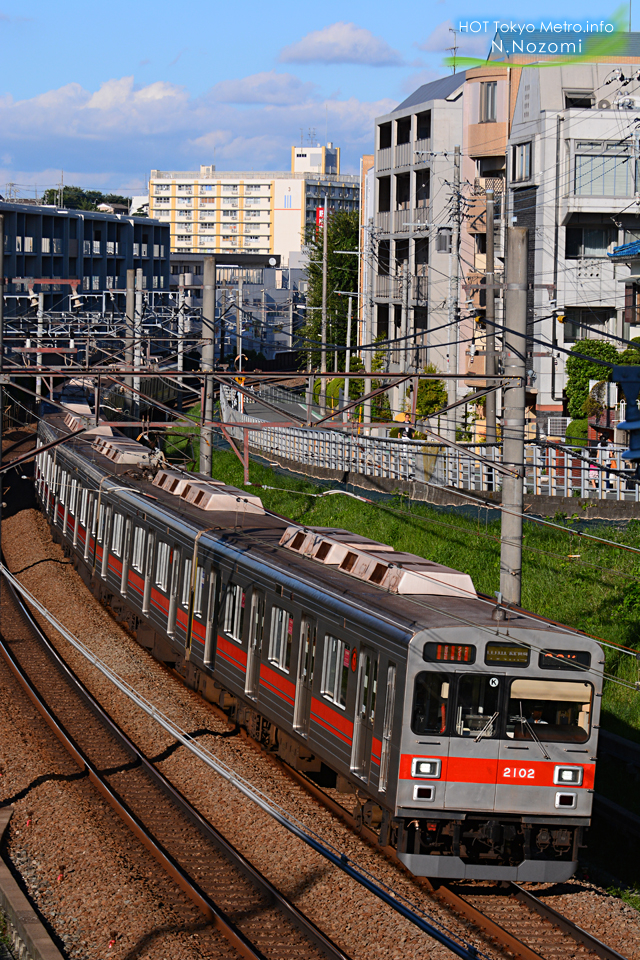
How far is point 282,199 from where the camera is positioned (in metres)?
138

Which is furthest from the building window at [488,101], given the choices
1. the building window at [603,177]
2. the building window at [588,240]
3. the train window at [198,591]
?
the train window at [198,591]

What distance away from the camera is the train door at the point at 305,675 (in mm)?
11094

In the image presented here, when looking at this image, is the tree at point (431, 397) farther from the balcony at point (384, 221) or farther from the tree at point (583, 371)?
the balcony at point (384, 221)

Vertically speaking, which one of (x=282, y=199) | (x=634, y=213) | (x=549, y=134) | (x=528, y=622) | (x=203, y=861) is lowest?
(x=203, y=861)

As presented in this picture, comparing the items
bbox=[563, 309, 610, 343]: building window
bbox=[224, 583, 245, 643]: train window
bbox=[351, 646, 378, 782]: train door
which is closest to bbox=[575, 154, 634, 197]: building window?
bbox=[563, 309, 610, 343]: building window

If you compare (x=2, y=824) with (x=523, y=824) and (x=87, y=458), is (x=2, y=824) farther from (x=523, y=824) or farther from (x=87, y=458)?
(x=87, y=458)

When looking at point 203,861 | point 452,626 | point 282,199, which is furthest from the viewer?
point 282,199

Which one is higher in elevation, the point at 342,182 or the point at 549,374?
the point at 342,182

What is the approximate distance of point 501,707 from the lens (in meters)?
9.30

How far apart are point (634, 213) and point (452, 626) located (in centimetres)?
2546

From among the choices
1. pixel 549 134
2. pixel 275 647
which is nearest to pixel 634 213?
pixel 549 134

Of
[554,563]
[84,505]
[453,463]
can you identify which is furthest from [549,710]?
[453,463]

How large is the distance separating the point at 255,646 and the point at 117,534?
7.10m

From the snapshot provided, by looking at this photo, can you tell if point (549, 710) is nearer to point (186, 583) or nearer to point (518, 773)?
point (518, 773)
